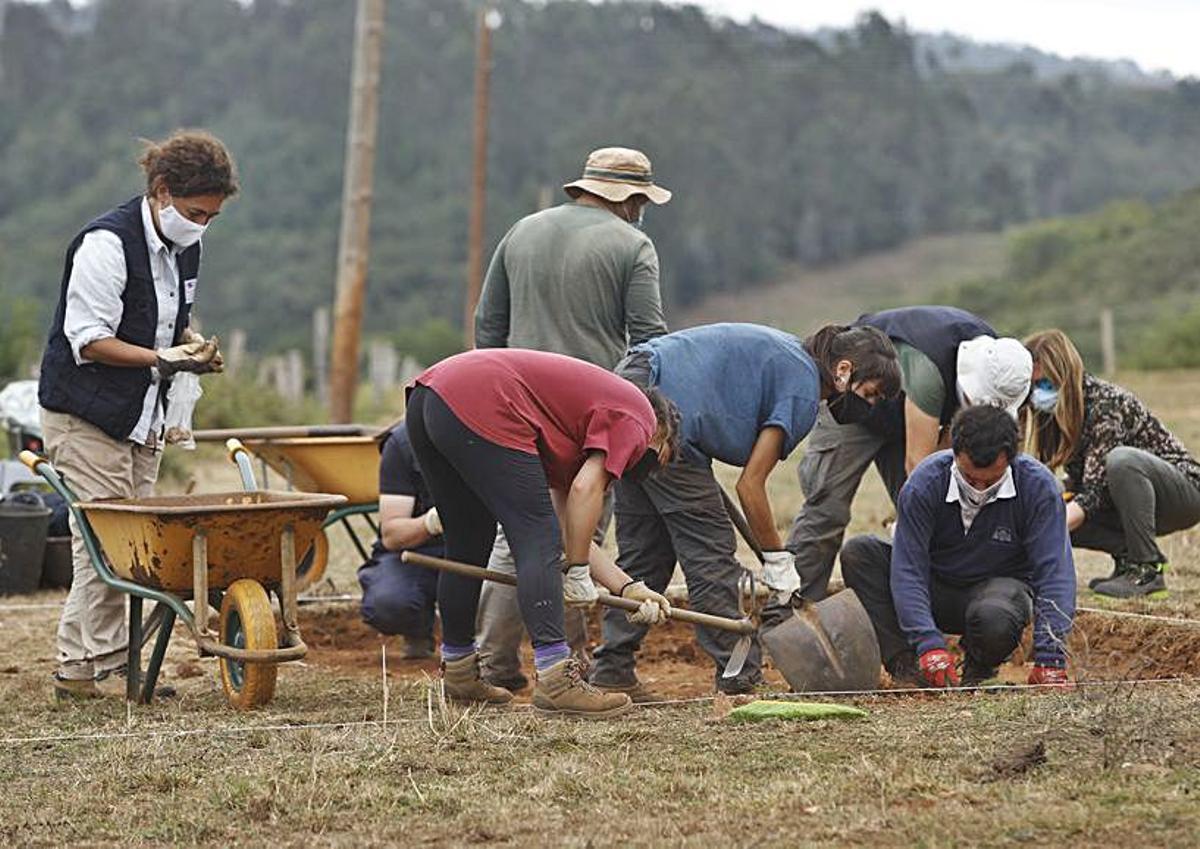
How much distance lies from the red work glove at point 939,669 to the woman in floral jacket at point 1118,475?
72.1 inches

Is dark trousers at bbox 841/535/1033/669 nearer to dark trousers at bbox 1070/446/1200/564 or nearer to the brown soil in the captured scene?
the brown soil

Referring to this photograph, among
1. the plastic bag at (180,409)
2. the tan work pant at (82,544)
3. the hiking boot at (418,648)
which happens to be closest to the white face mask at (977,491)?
the hiking boot at (418,648)

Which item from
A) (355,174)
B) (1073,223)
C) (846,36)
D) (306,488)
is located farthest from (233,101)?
(306,488)

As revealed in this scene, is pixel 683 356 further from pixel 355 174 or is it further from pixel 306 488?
pixel 355 174

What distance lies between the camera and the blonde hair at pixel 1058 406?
25.0 ft

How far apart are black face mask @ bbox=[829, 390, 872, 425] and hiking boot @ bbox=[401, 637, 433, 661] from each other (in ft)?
6.60

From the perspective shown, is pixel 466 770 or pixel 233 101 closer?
pixel 466 770

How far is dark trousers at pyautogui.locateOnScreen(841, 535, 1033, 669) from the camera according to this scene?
20.7ft

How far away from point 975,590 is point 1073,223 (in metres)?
63.1

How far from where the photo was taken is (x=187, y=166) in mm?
6406

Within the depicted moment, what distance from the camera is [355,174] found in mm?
16625

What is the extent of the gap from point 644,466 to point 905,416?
4.95 feet

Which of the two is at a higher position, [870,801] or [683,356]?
[683,356]

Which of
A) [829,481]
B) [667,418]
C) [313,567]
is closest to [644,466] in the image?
[667,418]
